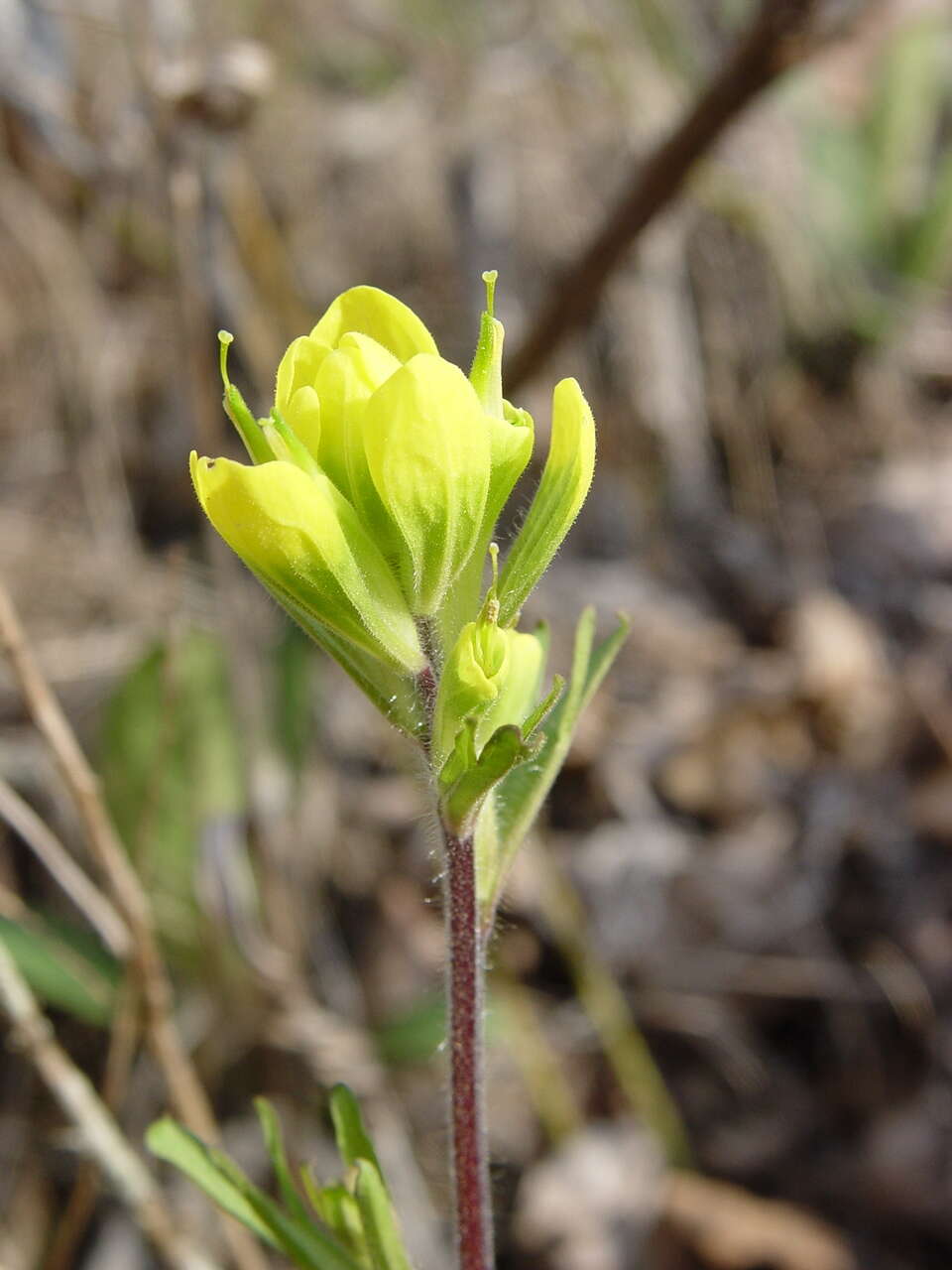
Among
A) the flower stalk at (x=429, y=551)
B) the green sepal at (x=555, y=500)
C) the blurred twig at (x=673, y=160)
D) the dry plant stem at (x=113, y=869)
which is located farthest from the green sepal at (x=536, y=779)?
the blurred twig at (x=673, y=160)

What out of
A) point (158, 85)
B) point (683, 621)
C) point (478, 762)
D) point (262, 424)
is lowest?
point (683, 621)

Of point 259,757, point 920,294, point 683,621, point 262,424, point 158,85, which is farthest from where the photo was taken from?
point 920,294

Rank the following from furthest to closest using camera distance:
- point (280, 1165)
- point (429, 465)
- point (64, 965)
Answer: point (64, 965) < point (280, 1165) < point (429, 465)

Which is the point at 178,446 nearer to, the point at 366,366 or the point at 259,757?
the point at 259,757

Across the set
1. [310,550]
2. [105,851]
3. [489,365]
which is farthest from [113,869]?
[489,365]

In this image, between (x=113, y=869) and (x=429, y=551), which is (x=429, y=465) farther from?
(x=113, y=869)

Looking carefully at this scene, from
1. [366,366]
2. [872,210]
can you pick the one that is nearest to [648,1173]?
[366,366]
